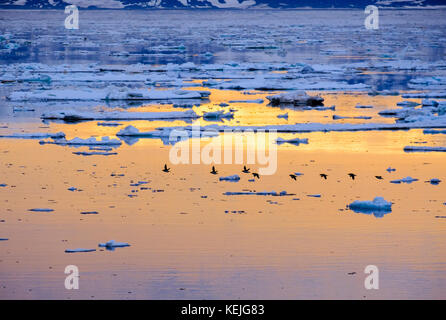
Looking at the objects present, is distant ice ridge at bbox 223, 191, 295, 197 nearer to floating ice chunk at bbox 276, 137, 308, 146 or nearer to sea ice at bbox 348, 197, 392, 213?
sea ice at bbox 348, 197, 392, 213

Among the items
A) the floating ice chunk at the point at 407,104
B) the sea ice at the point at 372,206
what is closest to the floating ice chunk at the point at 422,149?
the sea ice at the point at 372,206

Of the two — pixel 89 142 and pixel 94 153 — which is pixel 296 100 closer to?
pixel 89 142

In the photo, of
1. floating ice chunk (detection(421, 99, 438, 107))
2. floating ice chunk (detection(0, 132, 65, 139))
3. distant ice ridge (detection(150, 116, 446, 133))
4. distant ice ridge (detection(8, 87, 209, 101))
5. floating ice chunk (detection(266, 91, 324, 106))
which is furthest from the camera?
distant ice ridge (detection(8, 87, 209, 101))

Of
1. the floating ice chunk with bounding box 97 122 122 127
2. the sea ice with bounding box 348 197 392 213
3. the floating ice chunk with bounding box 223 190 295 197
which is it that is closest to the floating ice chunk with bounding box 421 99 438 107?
the floating ice chunk with bounding box 97 122 122 127

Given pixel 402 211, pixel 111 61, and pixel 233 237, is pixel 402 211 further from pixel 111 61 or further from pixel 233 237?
pixel 111 61

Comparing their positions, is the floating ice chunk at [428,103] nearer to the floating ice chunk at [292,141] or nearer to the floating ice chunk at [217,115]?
the floating ice chunk at [217,115]

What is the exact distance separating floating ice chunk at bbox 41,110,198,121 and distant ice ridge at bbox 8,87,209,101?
2171mm

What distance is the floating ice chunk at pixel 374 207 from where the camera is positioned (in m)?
7.15

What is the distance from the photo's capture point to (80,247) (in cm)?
612

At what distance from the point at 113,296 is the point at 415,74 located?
16.7 metres

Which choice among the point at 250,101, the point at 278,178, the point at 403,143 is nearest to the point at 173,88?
the point at 250,101

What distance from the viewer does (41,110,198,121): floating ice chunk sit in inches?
499

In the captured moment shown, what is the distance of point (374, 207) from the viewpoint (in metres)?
7.16

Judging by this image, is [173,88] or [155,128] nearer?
[155,128]
